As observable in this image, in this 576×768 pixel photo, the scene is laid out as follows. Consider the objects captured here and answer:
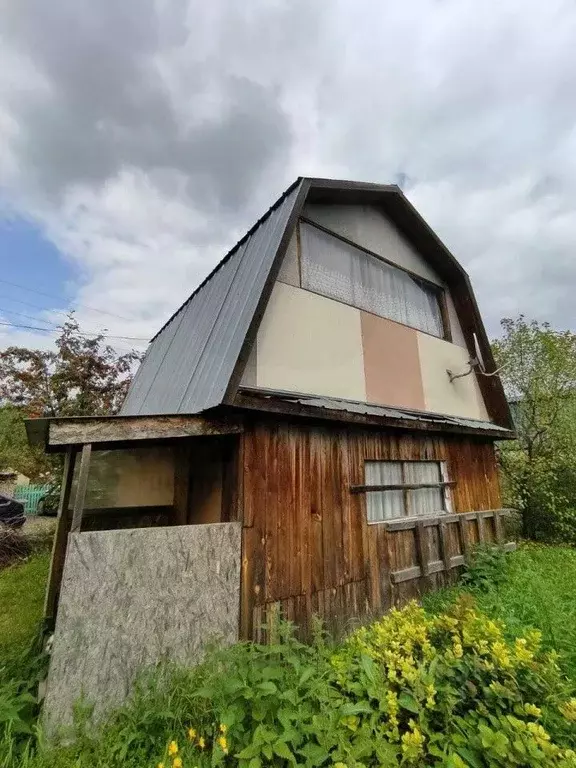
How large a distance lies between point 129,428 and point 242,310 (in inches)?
72.0

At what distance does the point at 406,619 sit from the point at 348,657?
64 centimetres

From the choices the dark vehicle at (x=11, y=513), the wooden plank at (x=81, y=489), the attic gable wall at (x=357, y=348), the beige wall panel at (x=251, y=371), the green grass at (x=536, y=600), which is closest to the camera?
the wooden plank at (x=81, y=489)

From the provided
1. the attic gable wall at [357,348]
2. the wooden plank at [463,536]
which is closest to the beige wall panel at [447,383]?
the attic gable wall at [357,348]

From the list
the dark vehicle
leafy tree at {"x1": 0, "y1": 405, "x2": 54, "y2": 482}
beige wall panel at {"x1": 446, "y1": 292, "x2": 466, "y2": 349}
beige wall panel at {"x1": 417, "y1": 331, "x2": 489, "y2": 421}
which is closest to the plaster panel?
beige wall panel at {"x1": 417, "y1": 331, "x2": 489, "y2": 421}

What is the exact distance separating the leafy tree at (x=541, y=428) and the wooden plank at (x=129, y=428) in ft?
30.0

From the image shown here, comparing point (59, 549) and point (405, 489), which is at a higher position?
point (405, 489)

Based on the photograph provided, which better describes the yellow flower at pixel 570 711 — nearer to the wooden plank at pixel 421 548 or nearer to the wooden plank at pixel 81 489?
the wooden plank at pixel 421 548

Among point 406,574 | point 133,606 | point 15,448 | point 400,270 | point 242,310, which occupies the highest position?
point 400,270

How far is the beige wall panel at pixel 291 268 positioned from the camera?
15.5 ft

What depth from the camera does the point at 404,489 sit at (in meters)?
5.38

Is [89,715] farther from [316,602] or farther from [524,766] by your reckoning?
[524,766]

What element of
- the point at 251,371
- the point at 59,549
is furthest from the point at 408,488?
the point at 59,549

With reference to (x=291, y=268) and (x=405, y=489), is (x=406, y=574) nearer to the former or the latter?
(x=405, y=489)

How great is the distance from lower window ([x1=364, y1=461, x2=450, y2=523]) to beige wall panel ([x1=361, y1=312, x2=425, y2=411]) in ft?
3.00
